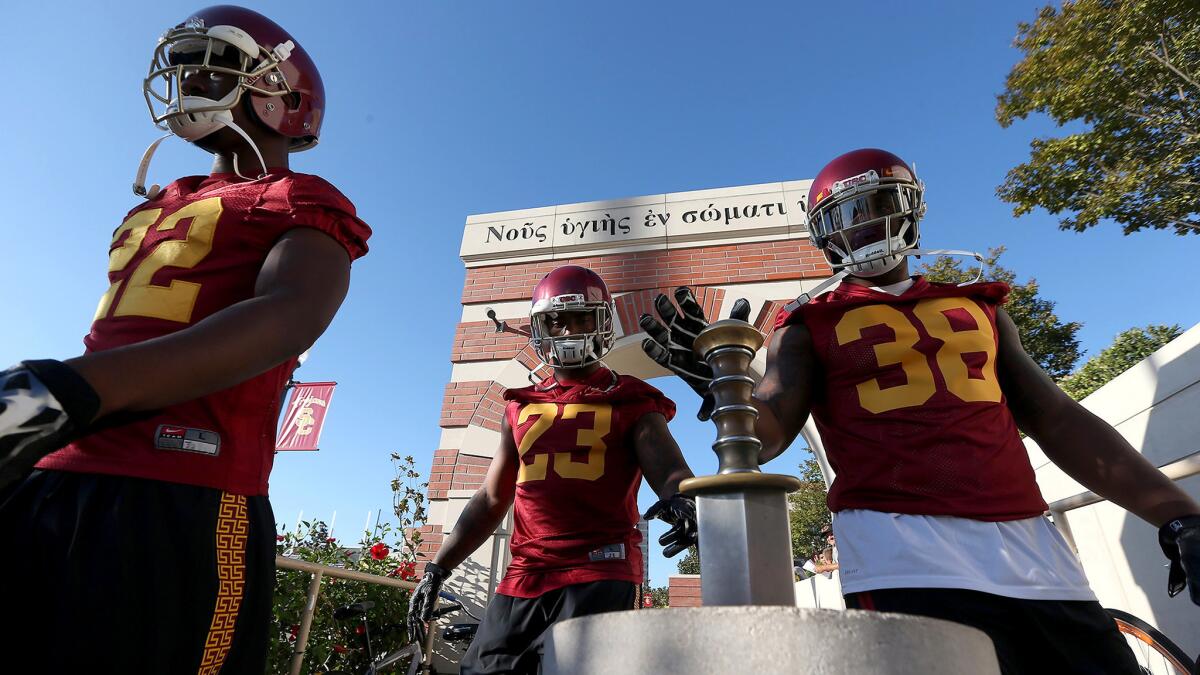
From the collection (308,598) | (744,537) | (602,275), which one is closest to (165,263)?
(744,537)

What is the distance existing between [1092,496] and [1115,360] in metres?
8.80

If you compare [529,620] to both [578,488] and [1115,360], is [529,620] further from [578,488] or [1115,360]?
[1115,360]

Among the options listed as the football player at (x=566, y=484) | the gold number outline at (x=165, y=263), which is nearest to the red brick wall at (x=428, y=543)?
the football player at (x=566, y=484)

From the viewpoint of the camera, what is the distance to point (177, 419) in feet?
3.66

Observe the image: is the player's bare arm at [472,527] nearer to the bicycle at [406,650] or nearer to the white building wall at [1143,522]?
the bicycle at [406,650]

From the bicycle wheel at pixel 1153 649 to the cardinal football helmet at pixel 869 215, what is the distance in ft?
5.02

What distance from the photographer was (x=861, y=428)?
5.35ft

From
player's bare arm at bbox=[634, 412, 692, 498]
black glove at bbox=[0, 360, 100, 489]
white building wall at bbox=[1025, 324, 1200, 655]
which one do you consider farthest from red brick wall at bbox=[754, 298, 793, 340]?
black glove at bbox=[0, 360, 100, 489]

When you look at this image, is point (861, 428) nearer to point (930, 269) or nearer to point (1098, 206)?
point (1098, 206)

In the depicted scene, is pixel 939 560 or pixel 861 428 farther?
pixel 861 428

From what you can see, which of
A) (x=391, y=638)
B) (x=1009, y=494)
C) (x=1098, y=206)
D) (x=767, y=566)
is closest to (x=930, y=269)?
(x=1098, y=206)

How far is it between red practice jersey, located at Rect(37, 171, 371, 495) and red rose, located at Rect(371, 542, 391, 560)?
465cm

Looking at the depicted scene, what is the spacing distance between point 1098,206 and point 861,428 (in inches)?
379

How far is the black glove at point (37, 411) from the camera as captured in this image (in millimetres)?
696
